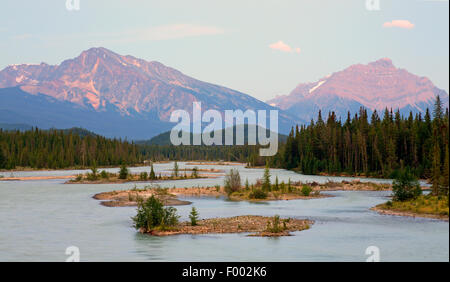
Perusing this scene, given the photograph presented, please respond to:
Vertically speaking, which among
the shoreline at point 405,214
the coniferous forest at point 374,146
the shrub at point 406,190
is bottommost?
the shoreline at point 405,214

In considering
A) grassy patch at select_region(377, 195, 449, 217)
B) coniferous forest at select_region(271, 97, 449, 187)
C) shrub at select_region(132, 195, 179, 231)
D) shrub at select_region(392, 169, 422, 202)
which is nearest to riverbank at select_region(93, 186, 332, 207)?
grassy patch at select_region(377, 195, 449, 217)

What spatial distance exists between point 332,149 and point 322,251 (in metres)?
113

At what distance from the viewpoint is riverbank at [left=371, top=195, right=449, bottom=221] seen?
157 ft

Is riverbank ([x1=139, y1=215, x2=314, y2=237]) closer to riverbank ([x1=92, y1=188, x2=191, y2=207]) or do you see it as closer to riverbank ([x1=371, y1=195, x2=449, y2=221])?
riverbank ([x1=371, y1=195, x2=449, y2=221])

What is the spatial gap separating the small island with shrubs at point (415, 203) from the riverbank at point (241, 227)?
31.7 ft

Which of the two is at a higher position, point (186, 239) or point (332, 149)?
point (332, 149)

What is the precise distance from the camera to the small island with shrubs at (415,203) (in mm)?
48750

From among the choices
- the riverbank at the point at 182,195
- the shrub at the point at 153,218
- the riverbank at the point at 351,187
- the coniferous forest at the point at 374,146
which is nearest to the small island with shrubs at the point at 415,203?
the riverbank at the point at 182,195

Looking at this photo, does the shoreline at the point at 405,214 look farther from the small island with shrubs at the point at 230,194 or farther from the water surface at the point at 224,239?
the small island with shrubs at the point at 230,194

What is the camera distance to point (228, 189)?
260ft

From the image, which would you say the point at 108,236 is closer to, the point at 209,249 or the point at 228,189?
the point at 209,249

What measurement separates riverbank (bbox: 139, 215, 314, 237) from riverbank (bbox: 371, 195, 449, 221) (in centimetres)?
940
